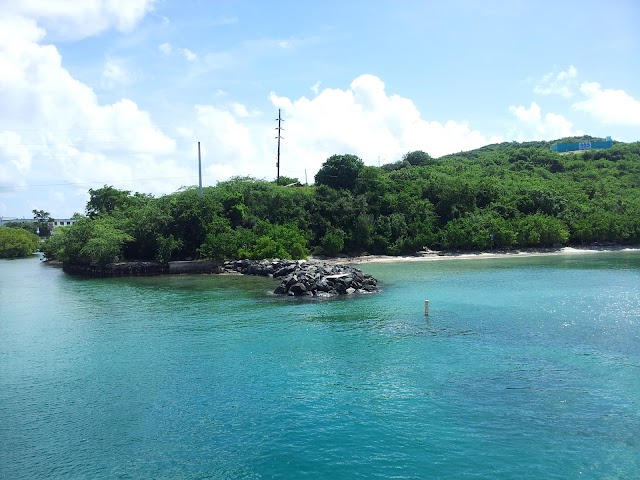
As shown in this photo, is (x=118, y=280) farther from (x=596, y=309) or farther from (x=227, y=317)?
(x=596, y=309)

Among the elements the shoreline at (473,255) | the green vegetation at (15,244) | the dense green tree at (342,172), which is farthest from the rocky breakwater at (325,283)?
the green vegetation at (15,244)

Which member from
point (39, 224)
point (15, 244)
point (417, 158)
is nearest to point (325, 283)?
point (417, 158)

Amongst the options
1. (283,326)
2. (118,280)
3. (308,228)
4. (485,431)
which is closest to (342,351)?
(283,326)

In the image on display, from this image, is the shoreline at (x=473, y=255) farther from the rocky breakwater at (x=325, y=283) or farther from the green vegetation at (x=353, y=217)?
the rocky breakwater at (x=325, y=283)

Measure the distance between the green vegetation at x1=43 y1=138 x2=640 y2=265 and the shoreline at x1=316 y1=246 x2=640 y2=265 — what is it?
131 cm

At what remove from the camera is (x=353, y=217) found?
69688 mm

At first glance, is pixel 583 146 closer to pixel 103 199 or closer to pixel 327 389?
pixel 103 199

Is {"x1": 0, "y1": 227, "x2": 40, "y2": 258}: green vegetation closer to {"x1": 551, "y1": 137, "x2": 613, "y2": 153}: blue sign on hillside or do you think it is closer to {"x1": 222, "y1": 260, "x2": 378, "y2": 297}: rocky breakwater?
{"x1": 222, "y1": 260, "x2": 378, "y2": 297}: rocky breakwater

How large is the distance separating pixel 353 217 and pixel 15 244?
234 ft

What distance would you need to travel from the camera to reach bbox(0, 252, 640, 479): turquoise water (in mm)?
12914

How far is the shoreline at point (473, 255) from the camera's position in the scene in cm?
6356

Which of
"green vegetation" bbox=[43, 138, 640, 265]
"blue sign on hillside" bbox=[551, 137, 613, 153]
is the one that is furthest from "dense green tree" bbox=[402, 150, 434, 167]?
"blue sign on hillside" bbox=[551, 137, 613, 153]

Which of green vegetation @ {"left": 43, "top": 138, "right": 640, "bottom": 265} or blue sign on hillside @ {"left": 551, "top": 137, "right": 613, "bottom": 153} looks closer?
green vegetation @ {"left": 43, "top": 138, "right": 640, "bottom": 265}

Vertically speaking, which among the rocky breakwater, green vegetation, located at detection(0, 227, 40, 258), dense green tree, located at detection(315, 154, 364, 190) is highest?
dense green tree, located at detection(315, 154, 364, 190)
